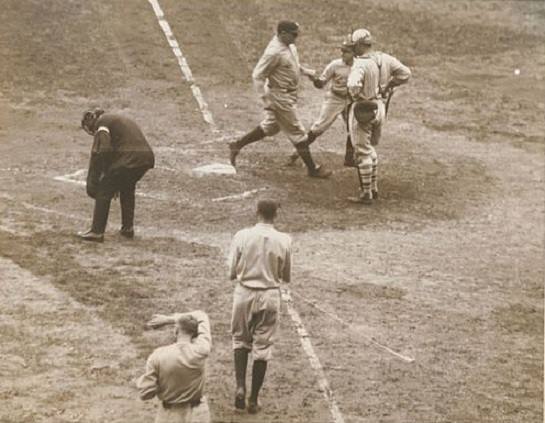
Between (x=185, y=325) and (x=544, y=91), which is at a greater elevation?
(x=544, y=91)

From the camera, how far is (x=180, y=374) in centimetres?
904

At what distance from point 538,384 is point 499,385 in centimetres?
43

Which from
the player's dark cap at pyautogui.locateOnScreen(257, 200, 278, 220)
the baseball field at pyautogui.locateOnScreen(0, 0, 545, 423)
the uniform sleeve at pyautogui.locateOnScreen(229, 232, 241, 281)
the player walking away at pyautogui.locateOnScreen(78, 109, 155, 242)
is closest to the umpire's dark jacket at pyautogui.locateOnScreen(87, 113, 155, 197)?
the player walking away at pyautogui.locateOnScreen(78, 109, 155, 242)

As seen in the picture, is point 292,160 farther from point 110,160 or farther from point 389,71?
point 110,160

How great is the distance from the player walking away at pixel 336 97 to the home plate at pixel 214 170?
996mm

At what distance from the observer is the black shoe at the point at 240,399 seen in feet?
→ 34.1

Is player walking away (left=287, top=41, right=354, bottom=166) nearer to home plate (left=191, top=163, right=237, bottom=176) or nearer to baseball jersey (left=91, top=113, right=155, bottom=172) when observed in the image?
home plate (left=191, top=163, right=237, bottom=176)

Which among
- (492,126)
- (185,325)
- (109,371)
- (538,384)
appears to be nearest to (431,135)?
(492,126)

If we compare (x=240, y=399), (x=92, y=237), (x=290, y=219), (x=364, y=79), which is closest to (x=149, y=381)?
(x=240, y=399)

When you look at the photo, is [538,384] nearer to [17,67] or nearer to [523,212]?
[523,212]

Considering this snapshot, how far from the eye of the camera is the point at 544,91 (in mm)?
Result: 22984

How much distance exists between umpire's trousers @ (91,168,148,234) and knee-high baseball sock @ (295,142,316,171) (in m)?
3.38

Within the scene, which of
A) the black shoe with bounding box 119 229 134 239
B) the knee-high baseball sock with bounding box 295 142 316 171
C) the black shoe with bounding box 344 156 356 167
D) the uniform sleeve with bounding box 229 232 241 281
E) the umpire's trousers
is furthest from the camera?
the black shoe with bounding box 344 156 356 167

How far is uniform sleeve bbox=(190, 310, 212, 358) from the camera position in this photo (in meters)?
9.06
